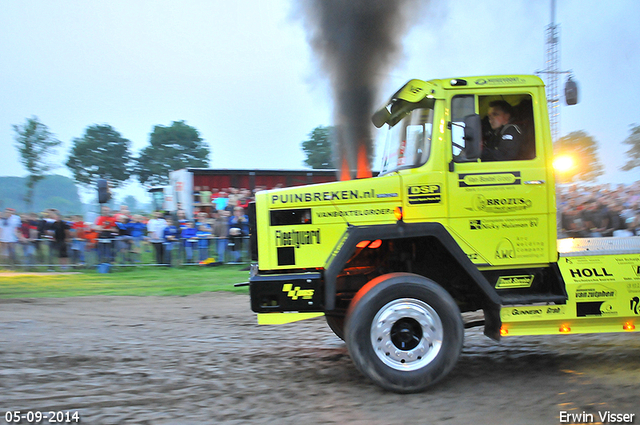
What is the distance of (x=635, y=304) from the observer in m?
4.51

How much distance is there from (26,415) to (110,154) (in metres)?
53.0

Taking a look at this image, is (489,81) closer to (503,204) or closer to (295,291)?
(503,204)

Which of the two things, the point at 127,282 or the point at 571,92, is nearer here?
the point at 127,282

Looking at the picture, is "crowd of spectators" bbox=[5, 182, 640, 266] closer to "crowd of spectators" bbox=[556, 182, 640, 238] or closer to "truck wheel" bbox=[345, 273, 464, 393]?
"crowd of spectators" bbox=[556, 182, 640, 238]

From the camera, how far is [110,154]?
173 ft

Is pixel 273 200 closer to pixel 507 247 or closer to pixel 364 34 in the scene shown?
pixel 507 247

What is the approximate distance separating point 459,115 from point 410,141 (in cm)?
52

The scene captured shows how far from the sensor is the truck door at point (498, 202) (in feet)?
14.8

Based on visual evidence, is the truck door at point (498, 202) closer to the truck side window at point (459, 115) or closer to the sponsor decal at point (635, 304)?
the truck side window at point (459, 115)

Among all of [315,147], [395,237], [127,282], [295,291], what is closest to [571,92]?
[395,237]

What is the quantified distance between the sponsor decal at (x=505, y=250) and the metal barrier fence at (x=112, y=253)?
9535 mm

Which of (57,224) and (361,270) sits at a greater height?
(57,224)

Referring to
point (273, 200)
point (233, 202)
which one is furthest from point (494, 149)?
point (233, 202)

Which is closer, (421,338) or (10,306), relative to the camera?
(421,338)
